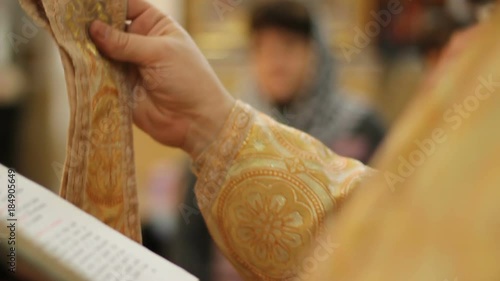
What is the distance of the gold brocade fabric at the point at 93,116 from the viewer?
0.52m

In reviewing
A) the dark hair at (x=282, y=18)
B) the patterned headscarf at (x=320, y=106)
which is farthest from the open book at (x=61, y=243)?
the dark hair at (x=282, y=18)

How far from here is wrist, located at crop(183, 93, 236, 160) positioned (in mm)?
606

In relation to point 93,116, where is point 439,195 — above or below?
above

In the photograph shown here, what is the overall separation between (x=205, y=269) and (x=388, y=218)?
1.04 metres

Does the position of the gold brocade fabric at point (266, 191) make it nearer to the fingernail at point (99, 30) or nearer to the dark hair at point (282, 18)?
the fingernail at point (99, 30)

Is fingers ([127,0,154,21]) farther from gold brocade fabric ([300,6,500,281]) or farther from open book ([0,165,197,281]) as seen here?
gold brocade fabric ([300,6,500,281])

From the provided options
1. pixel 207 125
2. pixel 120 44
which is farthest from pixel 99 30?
pixel 207 125

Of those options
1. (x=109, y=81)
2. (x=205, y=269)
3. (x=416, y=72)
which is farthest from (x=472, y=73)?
(x=416, y=72)

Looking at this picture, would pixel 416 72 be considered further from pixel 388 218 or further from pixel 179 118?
pixel 388 218

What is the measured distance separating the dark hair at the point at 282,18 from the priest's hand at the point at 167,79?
0.70 m

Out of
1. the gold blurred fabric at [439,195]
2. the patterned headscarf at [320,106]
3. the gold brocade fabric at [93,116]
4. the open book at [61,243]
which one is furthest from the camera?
the patterned headscarf at [320,106]

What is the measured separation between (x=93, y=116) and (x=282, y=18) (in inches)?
31.8

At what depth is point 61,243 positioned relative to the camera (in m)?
0.37

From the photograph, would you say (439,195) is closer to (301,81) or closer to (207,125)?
(207,125)
